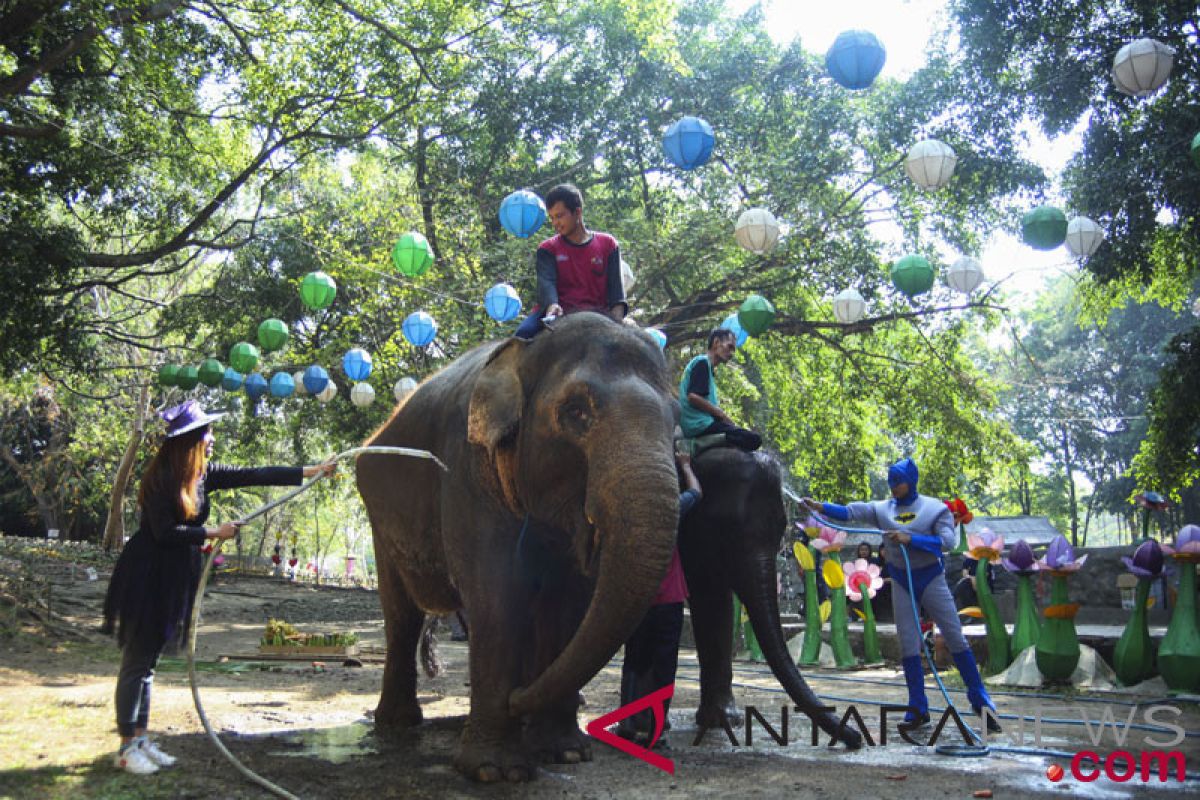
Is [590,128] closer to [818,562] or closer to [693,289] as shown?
[693,289]

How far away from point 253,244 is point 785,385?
11976 mm

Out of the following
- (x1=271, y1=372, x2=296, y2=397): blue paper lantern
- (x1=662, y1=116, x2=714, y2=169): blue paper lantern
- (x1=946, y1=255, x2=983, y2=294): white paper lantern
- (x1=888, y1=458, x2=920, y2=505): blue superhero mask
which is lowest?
(x1=888, y1=458, x2=920, y2=505): blue superhero mask

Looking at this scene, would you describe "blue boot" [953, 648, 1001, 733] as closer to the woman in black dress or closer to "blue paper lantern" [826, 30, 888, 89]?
the woman in black dress

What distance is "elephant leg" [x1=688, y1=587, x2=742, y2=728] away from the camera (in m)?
6.26

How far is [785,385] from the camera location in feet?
67.8

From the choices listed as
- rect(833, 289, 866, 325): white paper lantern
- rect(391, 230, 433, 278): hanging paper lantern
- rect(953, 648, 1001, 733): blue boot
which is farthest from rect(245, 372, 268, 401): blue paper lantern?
rect(953, 648, 1001, 733): blue boot

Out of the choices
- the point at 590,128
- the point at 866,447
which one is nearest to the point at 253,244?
the point at 590,128

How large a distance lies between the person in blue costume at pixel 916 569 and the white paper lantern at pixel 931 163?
17.2 feet

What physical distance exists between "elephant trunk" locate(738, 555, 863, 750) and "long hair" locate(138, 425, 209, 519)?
3.27 metres

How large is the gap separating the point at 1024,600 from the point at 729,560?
192 inches

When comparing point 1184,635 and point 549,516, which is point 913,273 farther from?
point 549,516

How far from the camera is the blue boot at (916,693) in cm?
618

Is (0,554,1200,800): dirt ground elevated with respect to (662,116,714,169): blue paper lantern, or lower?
lower

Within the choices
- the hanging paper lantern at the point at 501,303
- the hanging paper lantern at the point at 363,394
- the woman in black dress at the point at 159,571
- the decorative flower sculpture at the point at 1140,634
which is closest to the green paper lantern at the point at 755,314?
the hanging paper lantern at the point at 501,303
